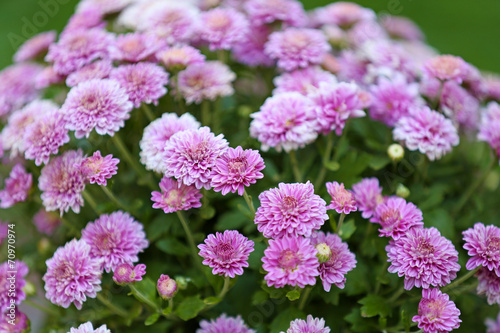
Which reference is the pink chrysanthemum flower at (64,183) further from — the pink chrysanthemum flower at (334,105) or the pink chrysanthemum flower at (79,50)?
the pink chrysanthemum flower at (334,105)

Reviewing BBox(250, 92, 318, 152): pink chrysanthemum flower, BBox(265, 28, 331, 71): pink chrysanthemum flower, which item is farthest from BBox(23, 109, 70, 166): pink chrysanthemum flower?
BBox(265, 28, 331, 71): pink chrysanthemum flower

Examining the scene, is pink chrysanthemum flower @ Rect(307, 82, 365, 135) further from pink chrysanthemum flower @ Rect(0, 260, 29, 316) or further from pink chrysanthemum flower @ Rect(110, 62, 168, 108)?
pink chrysanthemum flower @ Rect(0, 260, 29, 316)

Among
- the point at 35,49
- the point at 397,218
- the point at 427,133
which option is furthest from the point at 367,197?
the point at 35,49

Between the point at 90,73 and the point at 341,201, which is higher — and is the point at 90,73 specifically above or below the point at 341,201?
above

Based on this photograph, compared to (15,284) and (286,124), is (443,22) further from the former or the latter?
(15,284)

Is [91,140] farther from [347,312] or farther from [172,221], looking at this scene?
[347,312]
